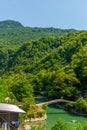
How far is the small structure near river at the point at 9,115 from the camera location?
1383 centimetres

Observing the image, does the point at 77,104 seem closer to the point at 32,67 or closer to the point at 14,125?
the point at 14,125

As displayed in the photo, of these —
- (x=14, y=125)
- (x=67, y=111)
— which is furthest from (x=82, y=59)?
(x=14, y=125)

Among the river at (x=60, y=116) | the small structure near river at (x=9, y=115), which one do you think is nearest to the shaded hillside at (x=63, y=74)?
the river at (x=60, y=116)

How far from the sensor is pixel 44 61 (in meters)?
99.2

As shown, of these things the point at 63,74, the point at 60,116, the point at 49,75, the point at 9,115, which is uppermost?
the point at 9,115

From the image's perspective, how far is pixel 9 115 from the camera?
1428 centimetres

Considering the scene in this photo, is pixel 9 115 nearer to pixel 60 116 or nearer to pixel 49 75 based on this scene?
pixel 60 116

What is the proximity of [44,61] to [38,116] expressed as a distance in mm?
56444

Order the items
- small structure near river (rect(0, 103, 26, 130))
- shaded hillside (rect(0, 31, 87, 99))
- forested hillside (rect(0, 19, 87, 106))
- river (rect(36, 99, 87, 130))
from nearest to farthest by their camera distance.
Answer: small structure near river (rect(0, 103, 26, 130))
river (rect(36, 99, 87, 130))
forested hillside (rect(0, 19, 87, 106))
shaded hillside (rect(0, 31, 87, 99))

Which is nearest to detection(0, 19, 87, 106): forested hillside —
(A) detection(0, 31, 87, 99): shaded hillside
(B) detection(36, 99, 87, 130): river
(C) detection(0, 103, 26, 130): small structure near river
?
(A) detection(0, 31, 87, 99): shaded hillside

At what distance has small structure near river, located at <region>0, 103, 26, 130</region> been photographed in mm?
13834

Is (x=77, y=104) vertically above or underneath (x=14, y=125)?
underneath

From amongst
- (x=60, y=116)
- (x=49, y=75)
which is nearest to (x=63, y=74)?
(x=49, y=75)

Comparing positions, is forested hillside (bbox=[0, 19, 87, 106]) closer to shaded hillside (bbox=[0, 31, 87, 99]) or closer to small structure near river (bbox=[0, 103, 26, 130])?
shaded hillside (bbox=[0, 31, 87, 99])
